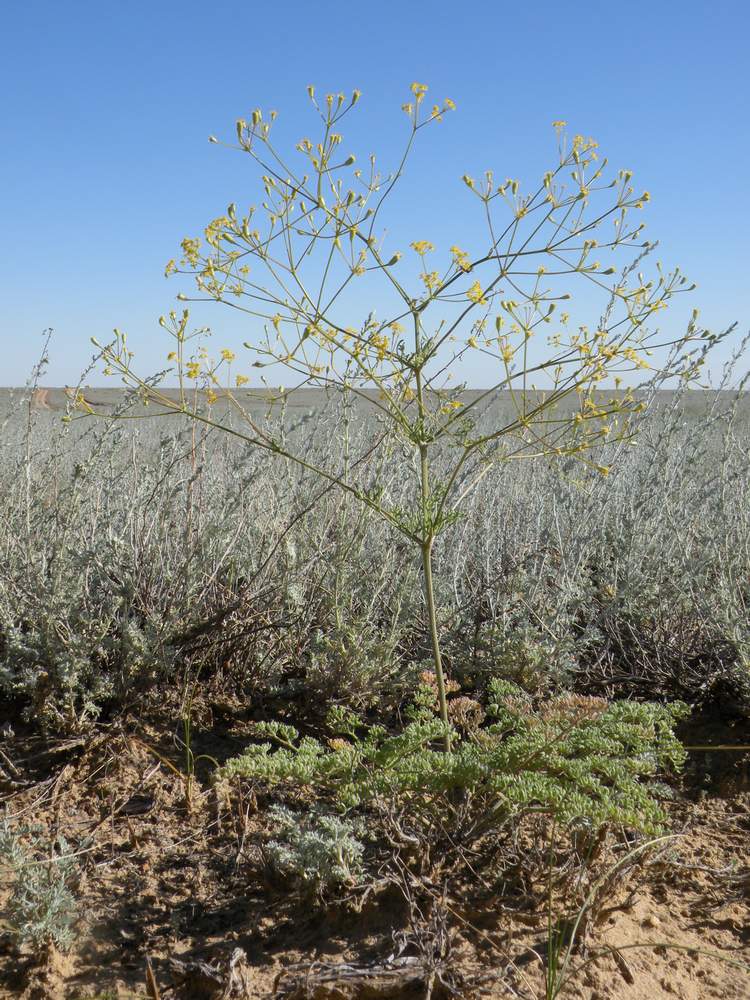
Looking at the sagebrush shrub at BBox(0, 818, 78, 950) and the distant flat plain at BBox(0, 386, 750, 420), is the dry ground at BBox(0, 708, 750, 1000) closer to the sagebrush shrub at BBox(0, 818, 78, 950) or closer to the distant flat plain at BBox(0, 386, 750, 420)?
the sagebrush shrub at BBox(0, 818, 78, 950)

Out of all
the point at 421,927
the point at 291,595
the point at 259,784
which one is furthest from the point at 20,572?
the point at 421,927

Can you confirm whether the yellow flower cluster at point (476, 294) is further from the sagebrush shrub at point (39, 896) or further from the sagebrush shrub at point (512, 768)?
the sagebrush shrub at point (39, 896)

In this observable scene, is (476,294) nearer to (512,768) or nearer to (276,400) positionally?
(276,400)

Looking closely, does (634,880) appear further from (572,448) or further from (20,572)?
(20,572)

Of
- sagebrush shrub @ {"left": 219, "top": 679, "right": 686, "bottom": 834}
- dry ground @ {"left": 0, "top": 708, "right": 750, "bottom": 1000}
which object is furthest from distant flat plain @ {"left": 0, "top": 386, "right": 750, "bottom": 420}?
dry ground @ {"left": 0, "top": 708, "right": 750, "bottom": 1000}

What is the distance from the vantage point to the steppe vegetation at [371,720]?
5.96 feet

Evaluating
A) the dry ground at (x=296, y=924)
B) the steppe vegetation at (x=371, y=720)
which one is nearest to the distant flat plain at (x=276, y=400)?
the steppe vegetation at (x=371, y=720)

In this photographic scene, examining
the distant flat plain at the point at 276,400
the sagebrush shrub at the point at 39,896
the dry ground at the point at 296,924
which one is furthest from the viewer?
the distant flat plain at the point at 276,400

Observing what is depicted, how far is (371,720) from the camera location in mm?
2879

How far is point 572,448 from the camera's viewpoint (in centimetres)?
207

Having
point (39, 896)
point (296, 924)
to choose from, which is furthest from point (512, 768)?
point (39, 896)

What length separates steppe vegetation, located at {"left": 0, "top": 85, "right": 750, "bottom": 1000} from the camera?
1.82 meters

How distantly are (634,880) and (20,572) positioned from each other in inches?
92.4

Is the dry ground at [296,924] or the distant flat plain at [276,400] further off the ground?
the distant flat plain at [276,400]
